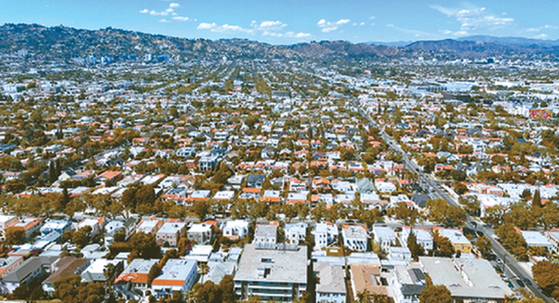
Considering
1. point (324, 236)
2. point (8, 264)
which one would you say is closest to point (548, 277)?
point (324, 236)

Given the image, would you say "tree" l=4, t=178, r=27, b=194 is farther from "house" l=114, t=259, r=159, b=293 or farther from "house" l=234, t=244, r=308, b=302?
"house" l=234, t=244, r=308, b=302

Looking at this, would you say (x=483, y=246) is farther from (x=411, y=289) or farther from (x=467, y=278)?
(x=411, y=289)

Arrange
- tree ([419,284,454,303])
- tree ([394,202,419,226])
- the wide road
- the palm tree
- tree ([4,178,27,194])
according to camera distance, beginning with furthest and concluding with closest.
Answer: tree ([4,178,27,194]) < tree ([394,202,419,226]) < the wide road < the palm tree < tree ([419,284,454,303])

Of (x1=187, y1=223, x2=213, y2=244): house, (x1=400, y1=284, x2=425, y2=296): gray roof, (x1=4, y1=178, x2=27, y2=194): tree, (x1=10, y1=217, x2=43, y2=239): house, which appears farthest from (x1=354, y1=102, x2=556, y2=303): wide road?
(x1=4, y1=178, x2=27, y2=194): tree

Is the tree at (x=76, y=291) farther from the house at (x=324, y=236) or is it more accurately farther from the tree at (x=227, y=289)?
the house at (x=324, y=236)

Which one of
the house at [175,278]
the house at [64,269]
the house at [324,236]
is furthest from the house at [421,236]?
the house at [64,269]

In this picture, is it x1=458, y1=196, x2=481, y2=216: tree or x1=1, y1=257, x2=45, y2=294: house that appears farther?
x1=458, y1=196, x2=481, y2=216: tree
